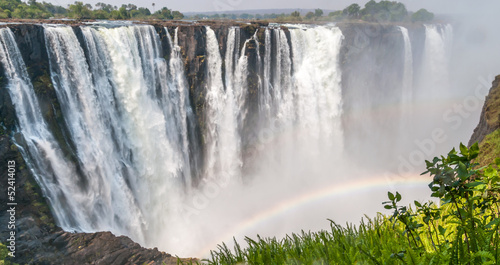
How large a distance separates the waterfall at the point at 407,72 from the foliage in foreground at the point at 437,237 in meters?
27.2

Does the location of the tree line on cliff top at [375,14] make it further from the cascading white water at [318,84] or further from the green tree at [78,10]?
the cascading white water at [318,84]

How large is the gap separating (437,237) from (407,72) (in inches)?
1153

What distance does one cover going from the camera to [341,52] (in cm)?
2500

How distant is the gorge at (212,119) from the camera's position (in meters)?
14.7

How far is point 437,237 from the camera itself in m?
2.84

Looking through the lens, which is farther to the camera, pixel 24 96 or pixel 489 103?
pixel 24 96

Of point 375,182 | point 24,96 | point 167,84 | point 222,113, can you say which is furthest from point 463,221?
point 375,182

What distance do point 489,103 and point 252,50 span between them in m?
13.2

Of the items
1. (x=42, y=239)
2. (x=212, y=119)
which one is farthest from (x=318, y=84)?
(x=42, y=239)

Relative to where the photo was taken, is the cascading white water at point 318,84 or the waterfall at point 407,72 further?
the waterfall at point 407,72

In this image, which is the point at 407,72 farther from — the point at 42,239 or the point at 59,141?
the point at 42,239

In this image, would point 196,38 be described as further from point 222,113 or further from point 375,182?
point 375,182

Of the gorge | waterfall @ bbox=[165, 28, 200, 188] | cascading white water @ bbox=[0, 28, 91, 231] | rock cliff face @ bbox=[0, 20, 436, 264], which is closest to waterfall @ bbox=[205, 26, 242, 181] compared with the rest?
the gorge

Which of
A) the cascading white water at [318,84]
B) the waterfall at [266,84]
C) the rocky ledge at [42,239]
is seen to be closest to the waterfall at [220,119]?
the waterfall at [266,84]
